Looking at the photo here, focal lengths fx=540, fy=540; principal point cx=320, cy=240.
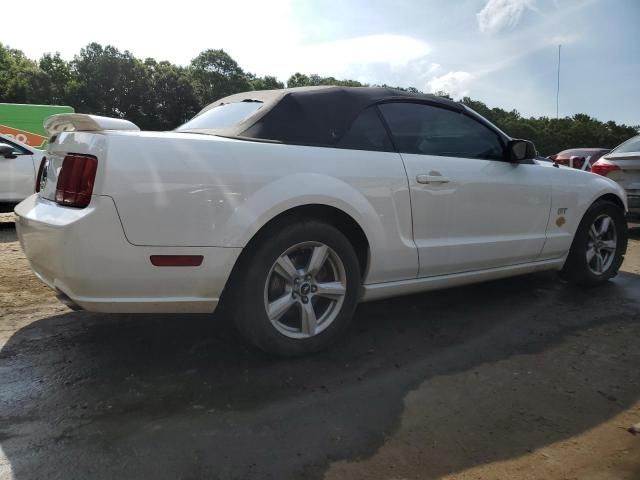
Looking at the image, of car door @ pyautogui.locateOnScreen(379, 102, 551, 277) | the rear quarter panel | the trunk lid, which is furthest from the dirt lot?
the trunk lid

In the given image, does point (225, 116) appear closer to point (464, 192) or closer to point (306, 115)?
point (306, 115)

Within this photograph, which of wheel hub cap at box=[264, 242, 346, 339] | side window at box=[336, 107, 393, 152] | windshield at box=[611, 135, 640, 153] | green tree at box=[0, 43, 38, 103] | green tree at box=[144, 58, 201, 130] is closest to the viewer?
wheel hub cap at box=[264, 242, 346, 339]

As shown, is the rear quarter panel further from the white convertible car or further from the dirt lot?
the dirt lot

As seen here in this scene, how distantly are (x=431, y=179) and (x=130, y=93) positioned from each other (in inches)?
2092

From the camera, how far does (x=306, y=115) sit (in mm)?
3160

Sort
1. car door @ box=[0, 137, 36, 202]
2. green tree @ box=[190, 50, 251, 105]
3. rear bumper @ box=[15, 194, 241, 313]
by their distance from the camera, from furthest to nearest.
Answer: green tree @ box=[190, 50, 251, 105]
car door @ box=[0, 137, 36, 202]
rear bumper @ box=[15, 194, 241, 313]

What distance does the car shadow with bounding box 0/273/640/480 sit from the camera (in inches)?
84.0

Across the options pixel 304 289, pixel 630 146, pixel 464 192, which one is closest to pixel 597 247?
pixel 464 192

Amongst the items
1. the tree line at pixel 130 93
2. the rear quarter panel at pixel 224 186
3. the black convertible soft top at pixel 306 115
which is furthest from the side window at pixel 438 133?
the tree line at pixel 130 93

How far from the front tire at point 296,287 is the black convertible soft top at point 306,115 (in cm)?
50

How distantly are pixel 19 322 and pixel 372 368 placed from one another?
94.4 inches

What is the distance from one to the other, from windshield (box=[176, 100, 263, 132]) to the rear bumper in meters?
1.04

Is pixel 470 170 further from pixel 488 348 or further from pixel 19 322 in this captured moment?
pixel 19 322

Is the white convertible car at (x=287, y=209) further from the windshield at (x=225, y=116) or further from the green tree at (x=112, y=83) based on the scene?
the green tree at (x=112, y=83)
